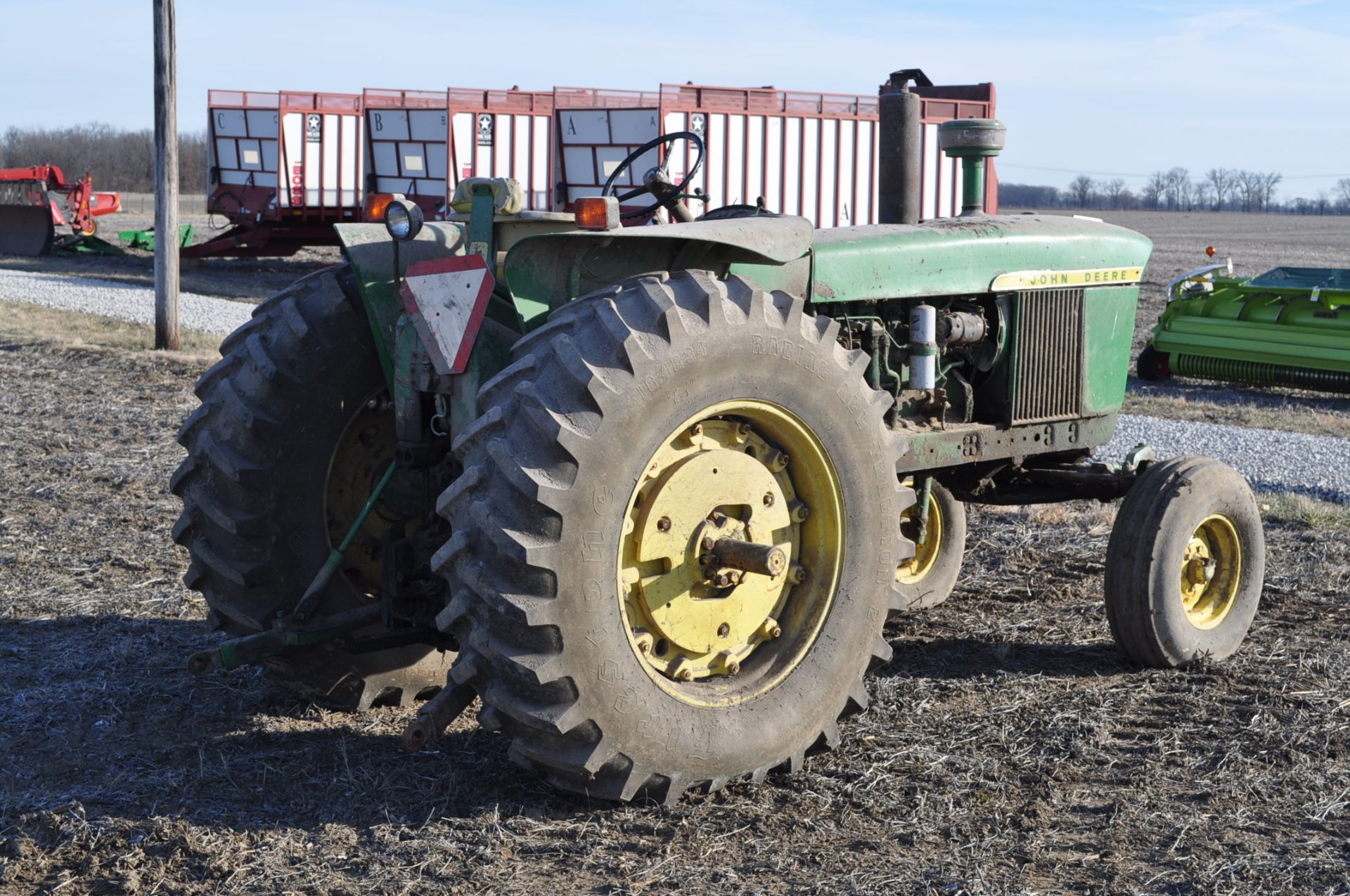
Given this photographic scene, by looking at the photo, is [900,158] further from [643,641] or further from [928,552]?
[643,641]

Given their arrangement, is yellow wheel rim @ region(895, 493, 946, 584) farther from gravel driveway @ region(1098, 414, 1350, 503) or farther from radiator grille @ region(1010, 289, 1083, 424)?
gravel driveway @ region(1098, 414, 1350, 503)

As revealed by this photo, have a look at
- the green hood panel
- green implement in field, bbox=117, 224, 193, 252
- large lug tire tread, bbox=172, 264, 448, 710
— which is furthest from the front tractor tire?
green implement in field, bbox=117, 224, 193, 252

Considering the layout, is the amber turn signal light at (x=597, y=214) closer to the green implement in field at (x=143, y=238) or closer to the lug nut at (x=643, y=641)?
the lug nut at (x=643, y=641)

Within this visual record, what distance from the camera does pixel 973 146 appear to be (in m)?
5.37

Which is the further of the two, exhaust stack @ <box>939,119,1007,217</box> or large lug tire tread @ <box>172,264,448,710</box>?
A: exhaust stack @ <box>939,119,1007,217</box>

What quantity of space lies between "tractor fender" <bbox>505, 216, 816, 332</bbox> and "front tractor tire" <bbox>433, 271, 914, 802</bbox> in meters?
0.18

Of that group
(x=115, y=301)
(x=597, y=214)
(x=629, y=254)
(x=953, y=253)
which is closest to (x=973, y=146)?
(x=953, y=253)

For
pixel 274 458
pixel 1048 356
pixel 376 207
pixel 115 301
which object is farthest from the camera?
pixel 115 301

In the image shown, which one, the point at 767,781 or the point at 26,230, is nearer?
the point at 767,781

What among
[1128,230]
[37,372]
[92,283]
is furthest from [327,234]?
[1128,230]

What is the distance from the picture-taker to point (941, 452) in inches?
187

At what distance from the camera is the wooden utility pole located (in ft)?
43.3

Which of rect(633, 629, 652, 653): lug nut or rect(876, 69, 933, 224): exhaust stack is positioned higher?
rect(876, 69, 933, 224): exhaust stack

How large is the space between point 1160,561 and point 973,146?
1.74m
